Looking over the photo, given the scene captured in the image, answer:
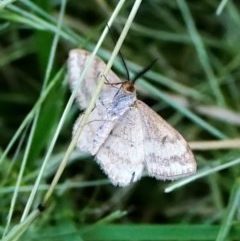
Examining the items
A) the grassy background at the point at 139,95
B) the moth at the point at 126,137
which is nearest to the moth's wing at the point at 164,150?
the moth at the point at 126,137

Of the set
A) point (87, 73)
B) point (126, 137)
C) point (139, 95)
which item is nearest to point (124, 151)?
point (126, 137)

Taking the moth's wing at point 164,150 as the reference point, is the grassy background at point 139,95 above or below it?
above

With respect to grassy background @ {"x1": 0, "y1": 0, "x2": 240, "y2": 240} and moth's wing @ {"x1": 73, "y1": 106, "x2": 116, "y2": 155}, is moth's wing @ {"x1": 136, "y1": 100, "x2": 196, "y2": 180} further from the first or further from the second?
grassy background @ {"x1": 0, "y1": 0, "x2": 240, "y2": 240}

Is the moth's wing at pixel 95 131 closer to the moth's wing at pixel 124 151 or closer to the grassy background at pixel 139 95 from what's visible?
the moth's wing at pixel 124 151

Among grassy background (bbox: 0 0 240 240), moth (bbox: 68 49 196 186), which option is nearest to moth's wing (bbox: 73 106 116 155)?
moth (bbox: 68 49 196 186)

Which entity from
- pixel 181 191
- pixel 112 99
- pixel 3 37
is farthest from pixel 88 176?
pixel 112 99

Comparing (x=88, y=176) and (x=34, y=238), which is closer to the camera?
(x=34, y=238)

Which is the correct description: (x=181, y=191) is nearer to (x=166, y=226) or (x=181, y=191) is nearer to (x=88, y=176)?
(x=88, y=176)
